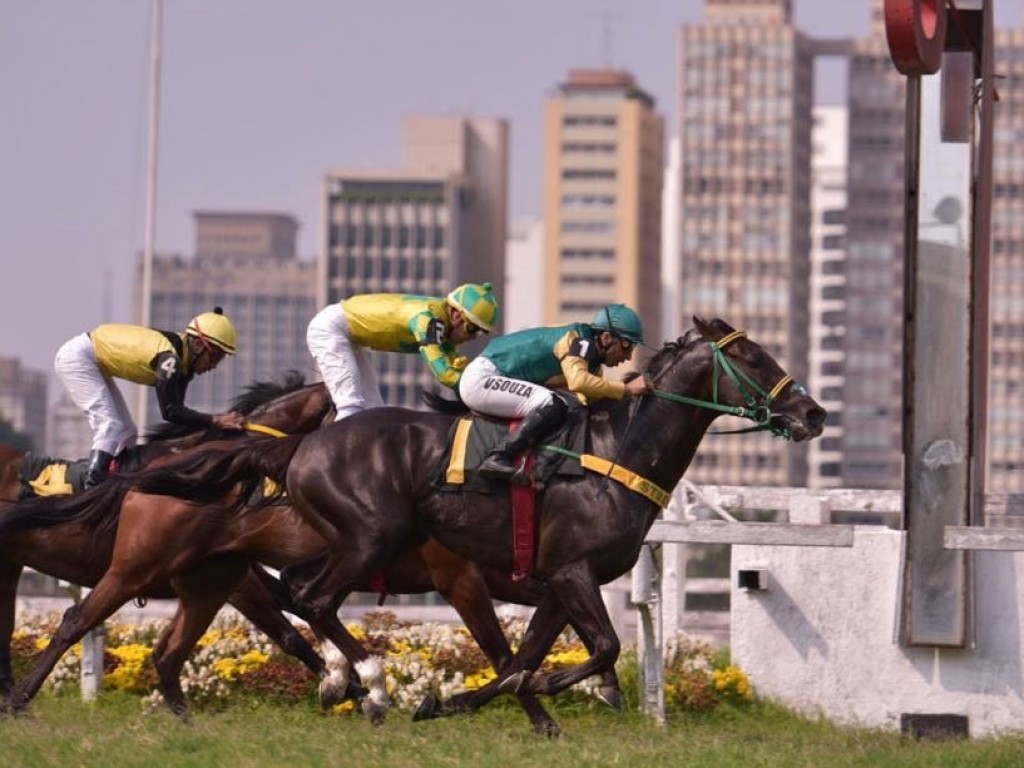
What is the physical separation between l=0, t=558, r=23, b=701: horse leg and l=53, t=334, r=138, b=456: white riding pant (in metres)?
0.86

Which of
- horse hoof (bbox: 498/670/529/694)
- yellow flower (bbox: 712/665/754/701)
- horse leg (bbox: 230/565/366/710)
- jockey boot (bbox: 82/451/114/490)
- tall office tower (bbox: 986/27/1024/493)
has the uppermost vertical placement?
tall office tower (bbox: 986/27/1024/493)

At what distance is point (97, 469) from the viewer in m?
13.6

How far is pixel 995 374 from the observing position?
7165 inches

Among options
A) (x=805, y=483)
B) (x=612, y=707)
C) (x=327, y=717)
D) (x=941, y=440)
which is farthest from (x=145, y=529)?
(x=805, y=483)

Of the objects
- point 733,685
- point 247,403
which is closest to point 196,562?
point 247,403

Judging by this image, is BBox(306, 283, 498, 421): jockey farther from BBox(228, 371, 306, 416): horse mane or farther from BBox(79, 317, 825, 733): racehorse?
BBox(79, 317, 825, 733): racehorse

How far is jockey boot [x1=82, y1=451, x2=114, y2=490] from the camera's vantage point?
13.6 meters

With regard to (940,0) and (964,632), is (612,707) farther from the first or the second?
(940,0)

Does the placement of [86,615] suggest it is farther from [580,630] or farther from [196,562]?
[580,630]

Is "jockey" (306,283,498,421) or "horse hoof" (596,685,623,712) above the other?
"jockey" (306,283,498,421)

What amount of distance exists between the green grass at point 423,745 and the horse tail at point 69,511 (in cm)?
107

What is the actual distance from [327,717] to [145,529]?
1.55 metres

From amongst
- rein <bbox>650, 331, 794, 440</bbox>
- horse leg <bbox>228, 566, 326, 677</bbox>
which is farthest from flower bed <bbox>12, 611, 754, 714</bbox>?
rein <bbox>650, 331, 794, 440</bbox>

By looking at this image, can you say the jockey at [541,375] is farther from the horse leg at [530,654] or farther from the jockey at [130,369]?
the jockey at [130,369]
